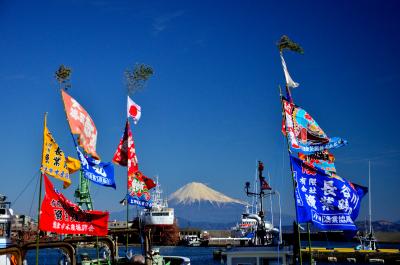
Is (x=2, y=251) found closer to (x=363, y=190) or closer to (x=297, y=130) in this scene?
(x=297, y=130)

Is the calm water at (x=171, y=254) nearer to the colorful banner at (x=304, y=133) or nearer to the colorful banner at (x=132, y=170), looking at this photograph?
the colorful banner at (x=132, y=170)

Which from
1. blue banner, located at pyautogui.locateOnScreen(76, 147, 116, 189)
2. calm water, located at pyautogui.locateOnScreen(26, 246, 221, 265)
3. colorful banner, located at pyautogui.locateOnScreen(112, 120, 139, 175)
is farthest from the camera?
calm water, located at pyautogui.locateOnScreen(26, 246, 221, 265)

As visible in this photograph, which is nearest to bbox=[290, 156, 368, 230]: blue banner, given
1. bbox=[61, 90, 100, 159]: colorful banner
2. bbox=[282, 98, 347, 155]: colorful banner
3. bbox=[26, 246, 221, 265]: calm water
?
bbox=[282, 98, 347, 155]: colorful banner

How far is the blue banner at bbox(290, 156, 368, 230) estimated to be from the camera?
17.9 m

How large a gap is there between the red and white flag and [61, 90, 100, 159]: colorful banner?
5062mm

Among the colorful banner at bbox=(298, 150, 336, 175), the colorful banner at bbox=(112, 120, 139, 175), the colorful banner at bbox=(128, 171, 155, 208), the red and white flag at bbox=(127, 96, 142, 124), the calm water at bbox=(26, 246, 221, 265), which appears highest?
the red and white flag at bbox=(127, 96, 142, 124)

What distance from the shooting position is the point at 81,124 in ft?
75.0

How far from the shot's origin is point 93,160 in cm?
2386

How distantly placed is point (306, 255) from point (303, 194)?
72599 mm

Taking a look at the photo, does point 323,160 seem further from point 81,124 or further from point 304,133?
point 81,124

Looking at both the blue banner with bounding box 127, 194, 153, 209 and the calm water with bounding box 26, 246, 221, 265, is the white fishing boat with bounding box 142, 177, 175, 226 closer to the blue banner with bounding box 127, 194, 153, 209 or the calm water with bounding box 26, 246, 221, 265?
the calm water with bounding box 26, 246, 221, 265

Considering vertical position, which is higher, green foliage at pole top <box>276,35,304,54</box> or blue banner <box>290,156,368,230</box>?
green foliage at pole top <box>276,35,304,54</box>

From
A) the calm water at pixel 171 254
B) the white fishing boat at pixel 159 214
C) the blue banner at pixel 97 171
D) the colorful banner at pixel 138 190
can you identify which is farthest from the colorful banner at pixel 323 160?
the white fishing boat at pixel 159 214

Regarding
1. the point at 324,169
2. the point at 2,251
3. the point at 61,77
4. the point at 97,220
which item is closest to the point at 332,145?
the point at 324,169
